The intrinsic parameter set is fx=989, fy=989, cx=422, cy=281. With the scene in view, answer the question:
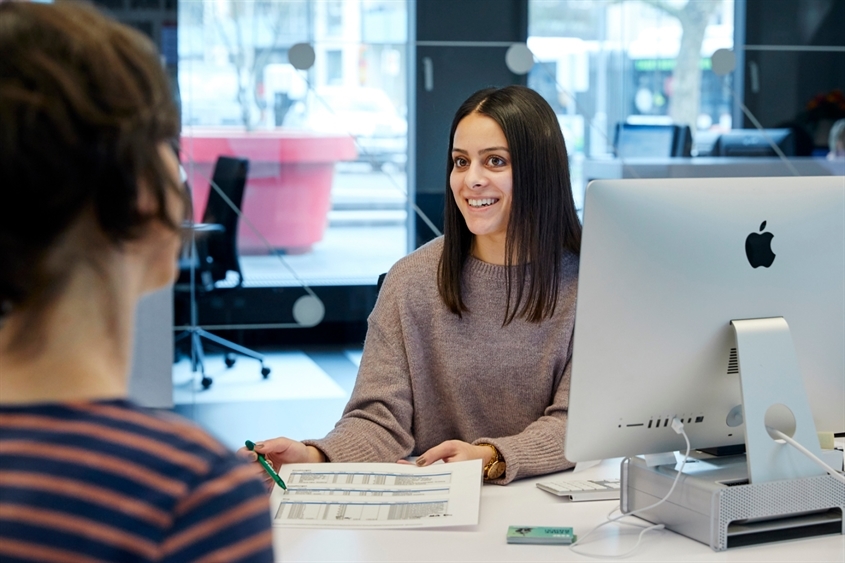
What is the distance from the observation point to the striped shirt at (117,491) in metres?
0.58

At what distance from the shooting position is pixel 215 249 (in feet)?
12.2

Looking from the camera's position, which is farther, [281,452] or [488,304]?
[488,304]

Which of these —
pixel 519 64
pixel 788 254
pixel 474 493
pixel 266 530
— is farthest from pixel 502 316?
pixel 519 64

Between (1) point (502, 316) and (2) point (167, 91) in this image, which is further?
(1) point (502, 316)

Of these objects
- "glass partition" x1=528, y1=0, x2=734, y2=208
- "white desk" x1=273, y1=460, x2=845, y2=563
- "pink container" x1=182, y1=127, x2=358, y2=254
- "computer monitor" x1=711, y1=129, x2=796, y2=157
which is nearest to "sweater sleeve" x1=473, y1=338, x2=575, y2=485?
"white desk" x1=273, y1=460, x2=845, y2=563

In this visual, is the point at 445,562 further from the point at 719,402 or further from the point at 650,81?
the point at 650,81

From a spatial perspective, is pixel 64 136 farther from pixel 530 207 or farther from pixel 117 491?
pixel 530 207

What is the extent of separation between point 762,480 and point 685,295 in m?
0.29

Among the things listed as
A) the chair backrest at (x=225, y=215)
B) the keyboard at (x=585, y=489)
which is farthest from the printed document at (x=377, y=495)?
the chair backrest at (x=225, y=215)

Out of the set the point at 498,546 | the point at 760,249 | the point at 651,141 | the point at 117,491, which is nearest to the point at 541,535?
the point at 498,546

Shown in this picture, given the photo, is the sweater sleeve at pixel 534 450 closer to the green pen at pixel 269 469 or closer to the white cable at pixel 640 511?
the white cable at pixel 640 511

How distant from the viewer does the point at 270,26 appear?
366 cm

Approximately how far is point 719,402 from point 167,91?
102cm

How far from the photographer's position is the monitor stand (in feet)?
4.42
